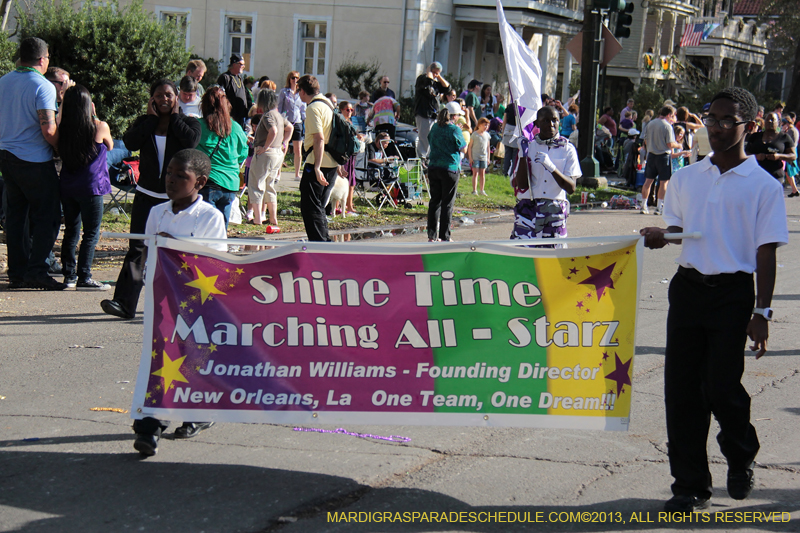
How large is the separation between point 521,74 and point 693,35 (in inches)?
1546

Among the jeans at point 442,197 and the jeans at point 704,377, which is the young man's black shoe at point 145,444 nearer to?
the jeans at point 704,377

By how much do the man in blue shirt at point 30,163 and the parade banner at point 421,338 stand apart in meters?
4.70

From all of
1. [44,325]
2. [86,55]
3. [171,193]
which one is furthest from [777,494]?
[86,55]

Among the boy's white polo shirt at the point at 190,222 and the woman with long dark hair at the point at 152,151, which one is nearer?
the boy's white polo shirt at the point at 190,222

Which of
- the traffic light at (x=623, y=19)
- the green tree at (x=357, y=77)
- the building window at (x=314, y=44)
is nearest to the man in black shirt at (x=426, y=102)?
the traffic light at (x=623, y=19)

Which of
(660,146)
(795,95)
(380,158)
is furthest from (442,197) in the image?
(795,95)

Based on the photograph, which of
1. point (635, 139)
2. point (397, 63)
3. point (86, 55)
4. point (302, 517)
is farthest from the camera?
point (397, 63)

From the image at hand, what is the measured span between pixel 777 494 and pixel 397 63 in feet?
86.5

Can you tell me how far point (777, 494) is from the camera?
416 centimetres

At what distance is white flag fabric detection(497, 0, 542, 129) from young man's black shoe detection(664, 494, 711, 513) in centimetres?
419

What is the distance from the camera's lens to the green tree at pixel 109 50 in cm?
1606

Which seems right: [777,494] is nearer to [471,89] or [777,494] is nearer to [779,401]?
[779,401]

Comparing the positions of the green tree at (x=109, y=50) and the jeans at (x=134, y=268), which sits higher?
the green tree at (x=109, y=50)


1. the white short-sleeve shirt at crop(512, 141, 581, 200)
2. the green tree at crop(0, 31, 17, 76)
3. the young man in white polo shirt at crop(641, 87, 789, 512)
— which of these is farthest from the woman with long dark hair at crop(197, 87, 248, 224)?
the green tree at crop(0, 31, 17, 76)
